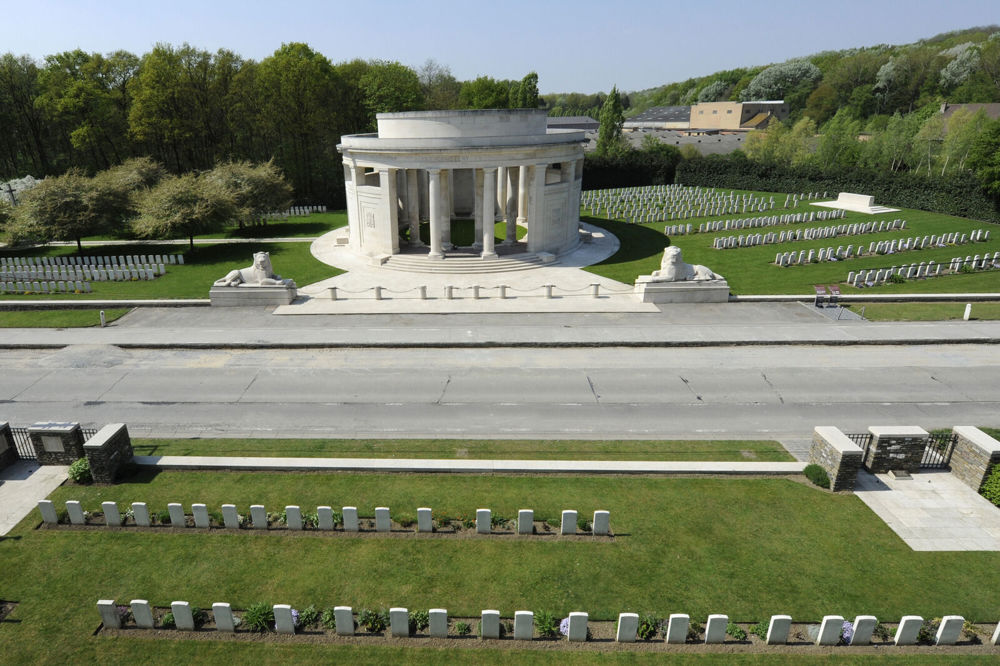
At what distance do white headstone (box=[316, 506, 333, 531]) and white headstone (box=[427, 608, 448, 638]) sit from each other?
4125 millimetres

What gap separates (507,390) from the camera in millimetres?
21938

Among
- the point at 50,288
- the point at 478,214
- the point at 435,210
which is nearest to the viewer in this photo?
the point at 50,288

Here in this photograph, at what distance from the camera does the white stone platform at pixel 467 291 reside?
3125 centimetres

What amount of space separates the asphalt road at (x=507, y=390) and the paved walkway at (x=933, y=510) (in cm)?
289

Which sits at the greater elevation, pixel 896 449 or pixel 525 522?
pixel 896 449

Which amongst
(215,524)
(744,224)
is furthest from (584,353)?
(744,224)

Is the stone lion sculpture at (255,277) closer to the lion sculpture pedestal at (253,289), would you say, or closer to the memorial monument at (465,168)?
the lion sculpture pedestal at (253,289)

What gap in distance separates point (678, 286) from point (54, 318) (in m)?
34.4

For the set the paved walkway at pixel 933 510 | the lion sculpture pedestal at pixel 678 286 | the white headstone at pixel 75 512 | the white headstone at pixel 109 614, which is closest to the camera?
the white headstone at pixel 109 614

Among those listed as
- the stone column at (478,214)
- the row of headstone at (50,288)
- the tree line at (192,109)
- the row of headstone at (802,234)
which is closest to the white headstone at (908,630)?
the stone column at (478,214)

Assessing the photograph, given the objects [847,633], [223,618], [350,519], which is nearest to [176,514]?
[223,618]

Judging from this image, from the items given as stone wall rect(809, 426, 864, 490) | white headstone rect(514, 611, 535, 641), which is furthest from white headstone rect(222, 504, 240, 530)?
stone wall rect(809, 426, 864, 490)

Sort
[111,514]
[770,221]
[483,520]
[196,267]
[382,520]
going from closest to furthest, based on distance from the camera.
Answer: [483,520] < [382,520] < [111,514] < [196,267] < [770,221]

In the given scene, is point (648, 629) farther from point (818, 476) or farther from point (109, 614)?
point (109, 614)
